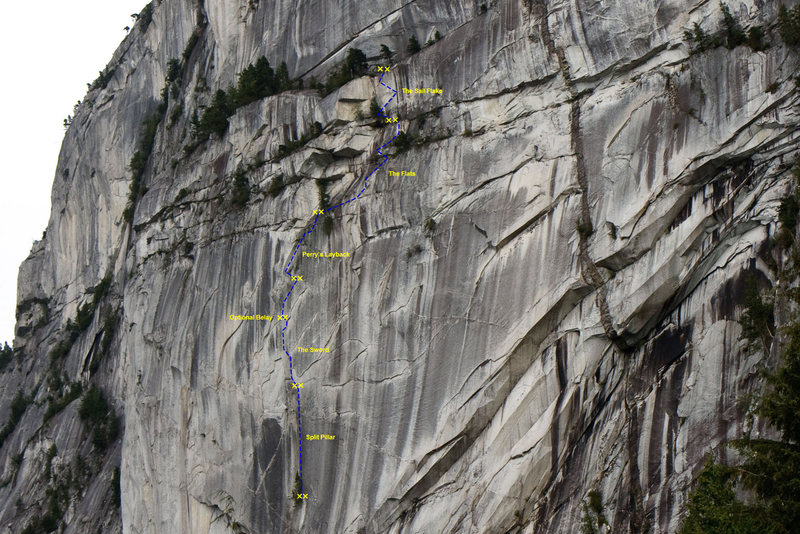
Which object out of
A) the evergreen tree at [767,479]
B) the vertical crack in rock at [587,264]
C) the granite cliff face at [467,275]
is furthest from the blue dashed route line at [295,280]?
the evergreen tree at [767,479]

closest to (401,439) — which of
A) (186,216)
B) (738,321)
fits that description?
(738,321)

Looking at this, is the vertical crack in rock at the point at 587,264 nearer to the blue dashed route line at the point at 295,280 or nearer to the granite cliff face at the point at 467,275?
the granite cliff face at the point at 467,275

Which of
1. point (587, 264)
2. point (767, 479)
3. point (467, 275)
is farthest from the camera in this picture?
point (467, 275)

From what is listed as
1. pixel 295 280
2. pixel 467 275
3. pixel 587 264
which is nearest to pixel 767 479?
pixel 587 264

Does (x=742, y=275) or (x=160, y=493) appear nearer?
(x=742, y=275)

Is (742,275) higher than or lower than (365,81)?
lower

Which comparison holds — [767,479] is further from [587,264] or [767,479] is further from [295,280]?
[295,280]

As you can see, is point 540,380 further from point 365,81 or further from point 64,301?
point 64,301

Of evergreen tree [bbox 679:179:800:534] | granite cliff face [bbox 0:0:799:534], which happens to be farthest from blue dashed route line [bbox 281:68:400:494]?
evergreen tree [bbox 679:179:800:534]
